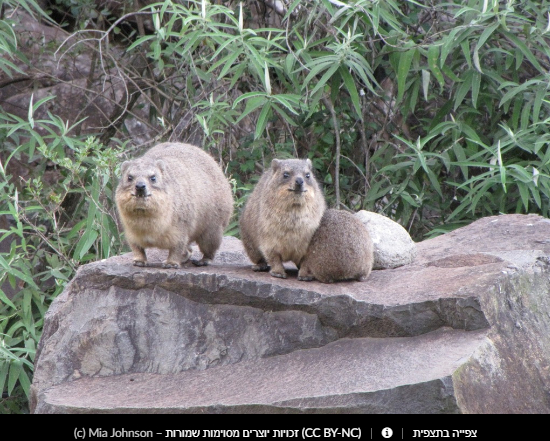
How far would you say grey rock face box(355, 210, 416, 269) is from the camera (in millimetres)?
6113

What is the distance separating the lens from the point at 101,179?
7793 mm

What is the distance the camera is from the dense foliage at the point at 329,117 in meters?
7.36

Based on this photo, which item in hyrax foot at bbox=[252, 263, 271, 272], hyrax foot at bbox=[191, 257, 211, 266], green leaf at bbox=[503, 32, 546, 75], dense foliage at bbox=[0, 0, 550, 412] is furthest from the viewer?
green leaf at bbox=[503, 32, 546, 75]

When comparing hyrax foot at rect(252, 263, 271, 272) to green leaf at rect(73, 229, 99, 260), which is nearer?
hyrax foot at rect(252, 263, 271, 272)

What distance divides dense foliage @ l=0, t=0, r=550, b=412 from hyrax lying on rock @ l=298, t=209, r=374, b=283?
1.83 metres

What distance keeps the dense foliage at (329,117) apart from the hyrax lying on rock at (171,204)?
1.02 metres

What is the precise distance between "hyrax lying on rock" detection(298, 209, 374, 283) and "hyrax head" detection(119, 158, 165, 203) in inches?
48.1

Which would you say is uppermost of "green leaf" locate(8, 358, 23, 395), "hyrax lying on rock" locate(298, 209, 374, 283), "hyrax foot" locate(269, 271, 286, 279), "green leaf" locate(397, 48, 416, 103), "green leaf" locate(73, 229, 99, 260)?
"green leaf" locate(397, 48, 416, 103)

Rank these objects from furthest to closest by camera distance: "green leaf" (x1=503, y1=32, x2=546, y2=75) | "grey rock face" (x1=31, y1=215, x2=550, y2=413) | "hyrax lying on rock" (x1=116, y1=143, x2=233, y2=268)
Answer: "green leaf" (x1=503, y1=32, x2=546, y2=75) → "hyrax lying on rock" (x1=116, y1=143, x2=233, y2=268) → "grey rock face" (x1=31, y1=215, x2=550, y2=413)

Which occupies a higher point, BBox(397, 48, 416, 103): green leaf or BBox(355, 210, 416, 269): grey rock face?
BBox(397, 48, 416, 103): green leaf

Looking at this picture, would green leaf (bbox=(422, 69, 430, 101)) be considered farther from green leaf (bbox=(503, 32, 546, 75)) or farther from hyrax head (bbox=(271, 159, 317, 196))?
hyrax head (bbox=(271, 159, 317, 196))

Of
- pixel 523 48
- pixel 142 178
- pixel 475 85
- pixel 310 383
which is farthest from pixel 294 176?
pixel 523 48

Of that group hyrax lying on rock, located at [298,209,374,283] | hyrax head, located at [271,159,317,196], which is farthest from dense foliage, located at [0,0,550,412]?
hyrax lying on rock, located at [298,209,374,283]
